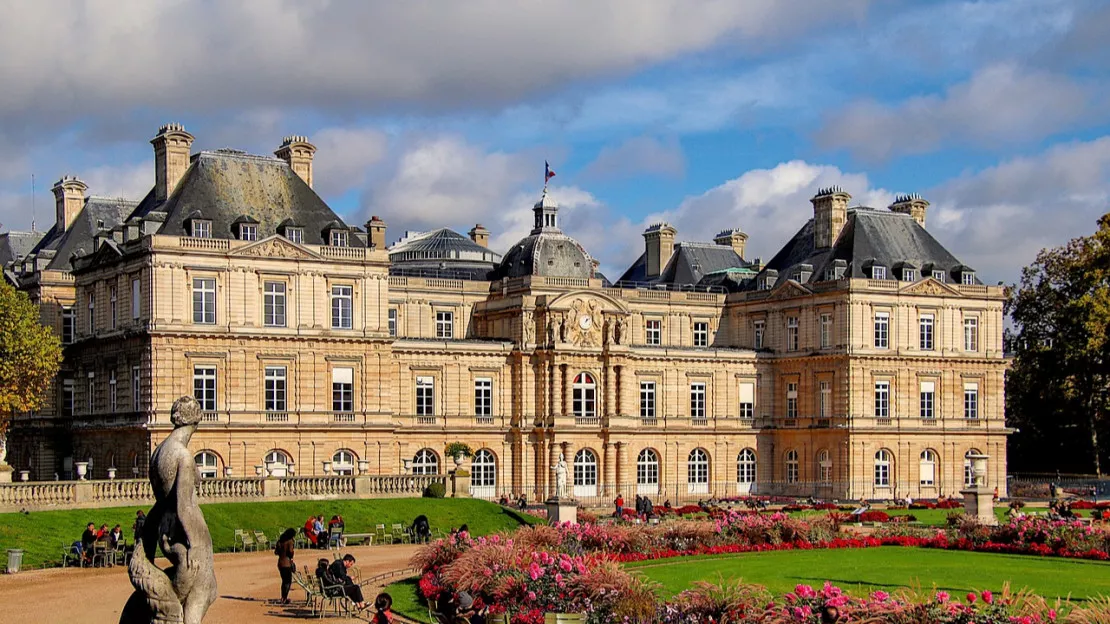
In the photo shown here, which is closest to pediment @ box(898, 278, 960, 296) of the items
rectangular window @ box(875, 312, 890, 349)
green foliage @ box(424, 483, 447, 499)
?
rectangular window @ box(875, 312, 890, 349)

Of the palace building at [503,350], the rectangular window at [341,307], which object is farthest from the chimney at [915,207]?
the rectangular window at [341,307]

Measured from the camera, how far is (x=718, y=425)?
8069 centimetres

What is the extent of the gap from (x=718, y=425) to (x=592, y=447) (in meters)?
8.11

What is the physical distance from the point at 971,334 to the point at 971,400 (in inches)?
139

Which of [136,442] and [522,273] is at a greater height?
[522,273]

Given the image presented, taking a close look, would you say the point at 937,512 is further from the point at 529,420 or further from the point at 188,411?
the point at 188,411

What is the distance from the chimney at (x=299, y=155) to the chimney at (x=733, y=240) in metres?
32.7

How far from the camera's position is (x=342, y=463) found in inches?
2586

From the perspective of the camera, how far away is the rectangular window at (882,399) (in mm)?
79188

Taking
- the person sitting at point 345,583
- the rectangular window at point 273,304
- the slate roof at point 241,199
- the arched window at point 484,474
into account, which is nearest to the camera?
the person sitting at point 345,583

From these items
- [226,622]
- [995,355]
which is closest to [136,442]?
[226,622]

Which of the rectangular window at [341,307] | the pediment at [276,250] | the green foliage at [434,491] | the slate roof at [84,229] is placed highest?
the slate roof at [84,229]

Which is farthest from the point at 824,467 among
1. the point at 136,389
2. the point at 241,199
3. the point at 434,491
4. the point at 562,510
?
the point at 136,389

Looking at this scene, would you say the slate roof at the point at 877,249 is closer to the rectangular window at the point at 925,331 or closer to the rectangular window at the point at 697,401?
the rectangular window at the point at 925,331
